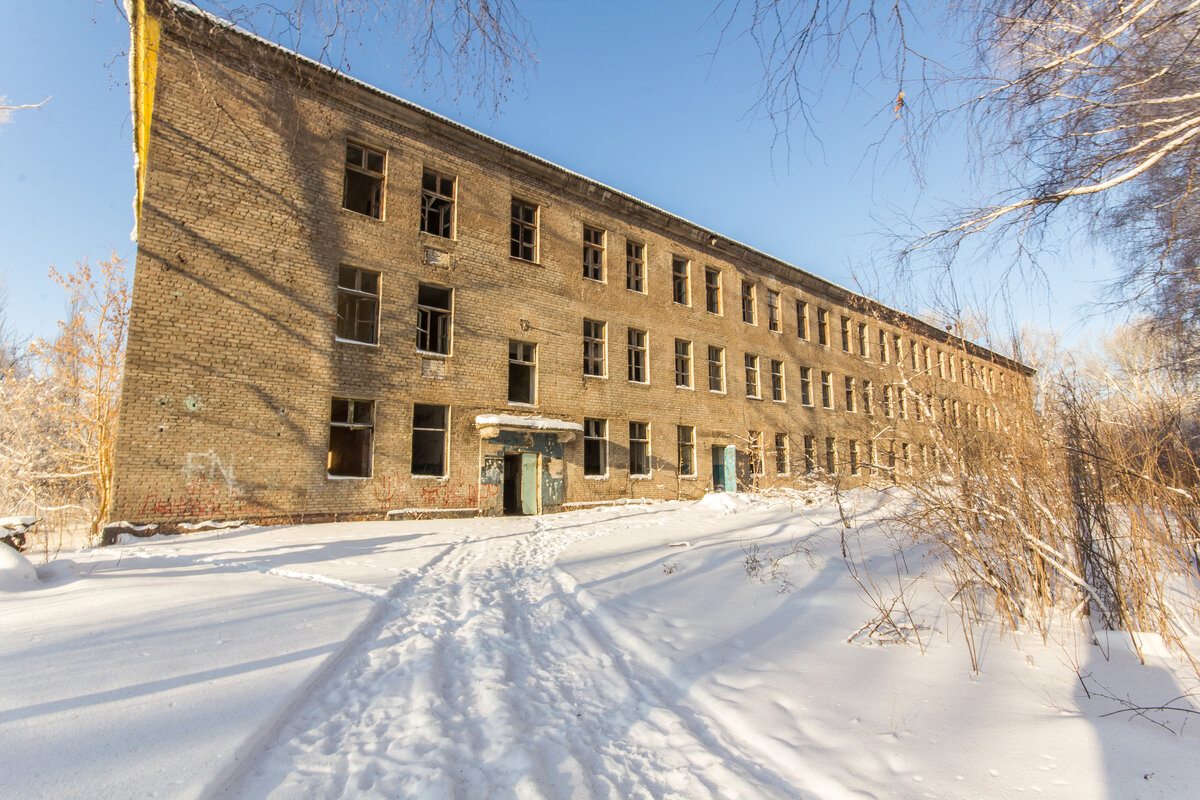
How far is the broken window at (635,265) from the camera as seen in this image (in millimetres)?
19297

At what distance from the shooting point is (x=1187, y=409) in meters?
4.25

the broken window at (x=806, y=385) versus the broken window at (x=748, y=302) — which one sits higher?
the broken window at (x=748, y=302)

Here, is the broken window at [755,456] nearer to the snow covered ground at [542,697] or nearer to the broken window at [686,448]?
the broken window at [686,448]

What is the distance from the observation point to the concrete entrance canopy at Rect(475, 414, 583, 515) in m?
14.4

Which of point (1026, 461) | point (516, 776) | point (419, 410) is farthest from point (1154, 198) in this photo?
point (419, 410)

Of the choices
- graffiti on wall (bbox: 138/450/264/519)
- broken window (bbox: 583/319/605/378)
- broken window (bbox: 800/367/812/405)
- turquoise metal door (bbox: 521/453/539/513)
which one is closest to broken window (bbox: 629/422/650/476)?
broken window (bbox: 583/319/605/378)

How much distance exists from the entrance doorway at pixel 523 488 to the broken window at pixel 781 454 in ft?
37.2

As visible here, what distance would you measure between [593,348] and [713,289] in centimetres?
700

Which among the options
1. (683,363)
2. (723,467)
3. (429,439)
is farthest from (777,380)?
(429,439)

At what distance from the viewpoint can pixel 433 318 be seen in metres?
14.5

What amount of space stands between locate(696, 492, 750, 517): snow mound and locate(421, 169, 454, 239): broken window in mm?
10605

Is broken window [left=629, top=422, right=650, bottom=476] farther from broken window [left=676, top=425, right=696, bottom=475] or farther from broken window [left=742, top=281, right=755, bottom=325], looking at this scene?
broken window [left=742, top=281, right=755, bottom=325]

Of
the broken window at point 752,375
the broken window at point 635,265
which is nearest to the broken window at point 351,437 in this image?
the broken window at point 635,265

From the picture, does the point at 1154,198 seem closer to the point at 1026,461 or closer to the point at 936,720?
the point at 1026,461
